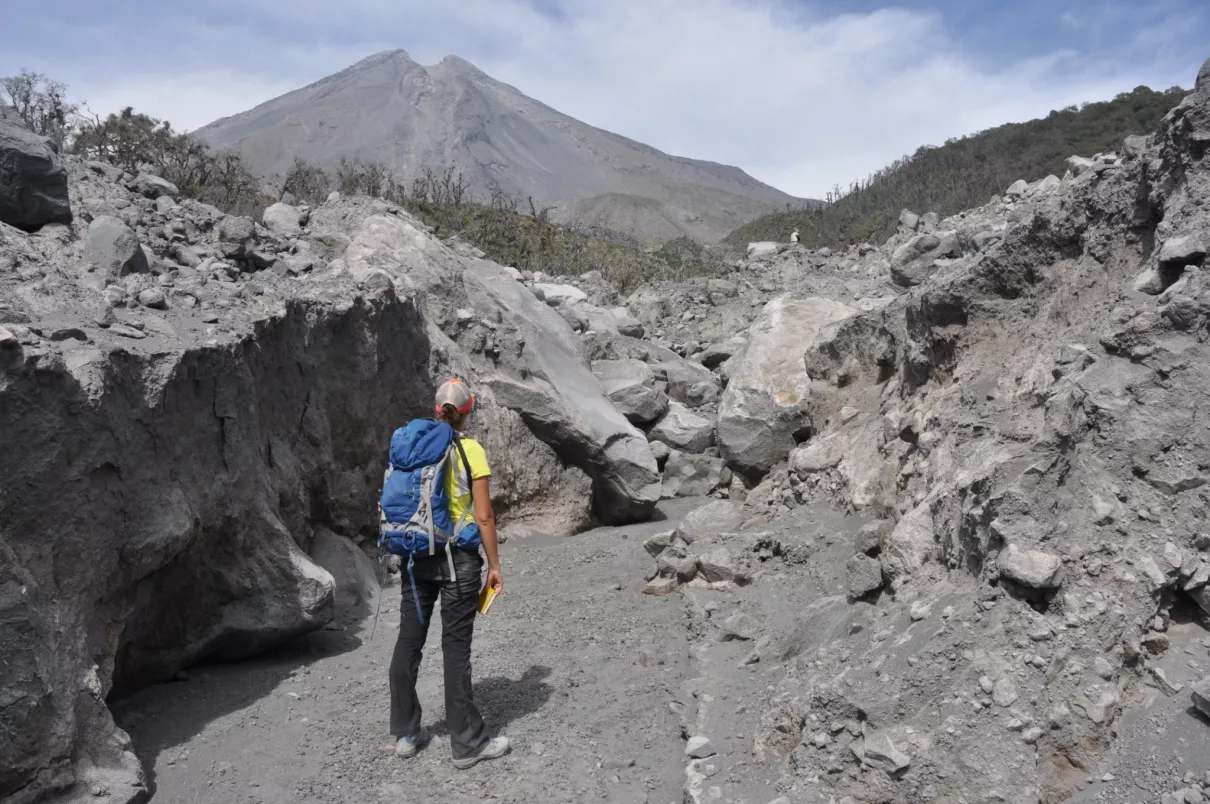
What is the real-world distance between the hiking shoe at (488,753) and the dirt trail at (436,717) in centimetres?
3

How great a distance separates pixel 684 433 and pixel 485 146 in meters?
94.3

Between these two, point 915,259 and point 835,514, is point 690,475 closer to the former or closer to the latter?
point 835,514

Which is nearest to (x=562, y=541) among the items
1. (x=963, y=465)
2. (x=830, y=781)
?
(x=963, y=465)

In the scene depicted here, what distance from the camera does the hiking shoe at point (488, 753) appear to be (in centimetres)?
358

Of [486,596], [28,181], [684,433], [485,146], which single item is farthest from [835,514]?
[485,146]

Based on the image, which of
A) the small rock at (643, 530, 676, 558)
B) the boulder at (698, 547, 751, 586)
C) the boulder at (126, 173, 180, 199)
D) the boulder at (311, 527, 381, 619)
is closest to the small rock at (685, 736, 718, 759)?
the boulder at (698, 547, 751, 586)

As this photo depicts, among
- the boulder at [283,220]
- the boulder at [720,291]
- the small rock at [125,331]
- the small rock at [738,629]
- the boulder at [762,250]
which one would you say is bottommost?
the small rock at [738,629]

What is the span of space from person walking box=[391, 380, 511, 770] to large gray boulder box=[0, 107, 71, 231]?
2.77 meters

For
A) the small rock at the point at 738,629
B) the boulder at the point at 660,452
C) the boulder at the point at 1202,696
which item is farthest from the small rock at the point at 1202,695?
the boulder at the point at 660,452

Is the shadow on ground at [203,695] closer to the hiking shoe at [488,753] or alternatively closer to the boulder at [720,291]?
the hiking shoe at [488,753]

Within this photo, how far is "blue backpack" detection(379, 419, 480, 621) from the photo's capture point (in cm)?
352

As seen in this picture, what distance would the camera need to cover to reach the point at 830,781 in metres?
3.12

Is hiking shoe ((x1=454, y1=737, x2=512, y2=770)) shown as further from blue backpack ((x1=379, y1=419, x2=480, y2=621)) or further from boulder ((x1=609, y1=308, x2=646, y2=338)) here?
boulder ((x1=609, y1=308, x2=646, y2=338))

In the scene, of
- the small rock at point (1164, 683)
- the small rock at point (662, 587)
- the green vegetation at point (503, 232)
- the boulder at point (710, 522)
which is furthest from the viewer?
the green vegetation at point (503, 232)
